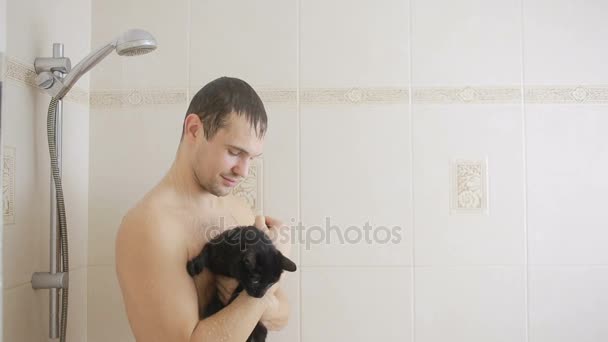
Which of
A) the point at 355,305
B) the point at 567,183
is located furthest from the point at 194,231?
the point at 567,183

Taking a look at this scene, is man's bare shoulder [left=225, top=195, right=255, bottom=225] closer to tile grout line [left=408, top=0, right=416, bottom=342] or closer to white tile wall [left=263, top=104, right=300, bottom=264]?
white tile wall [left=263, top=104, right=300, bottom=264]

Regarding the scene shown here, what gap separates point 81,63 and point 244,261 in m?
0.70

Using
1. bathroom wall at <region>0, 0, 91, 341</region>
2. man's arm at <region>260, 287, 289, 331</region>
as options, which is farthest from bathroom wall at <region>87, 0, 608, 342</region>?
man's arm at <region>260, 287, 289, 331</region>

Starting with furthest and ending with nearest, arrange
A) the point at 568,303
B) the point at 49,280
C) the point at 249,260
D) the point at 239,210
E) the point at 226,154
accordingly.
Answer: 1. the point at 568,303
2. the point at 239,210
3. the point at 49,280
4. the point at 226,154
5. the point at 249,260

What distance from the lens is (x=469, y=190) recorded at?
4.93ft

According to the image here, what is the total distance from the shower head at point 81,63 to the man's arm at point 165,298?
0.45 meters

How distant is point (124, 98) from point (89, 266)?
59cm

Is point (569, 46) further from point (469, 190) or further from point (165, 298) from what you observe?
point (165, 298)

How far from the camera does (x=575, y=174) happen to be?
1503 millimetres

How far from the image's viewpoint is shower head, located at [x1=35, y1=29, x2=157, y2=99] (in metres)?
1.13

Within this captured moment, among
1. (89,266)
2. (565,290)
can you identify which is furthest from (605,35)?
(89,266)

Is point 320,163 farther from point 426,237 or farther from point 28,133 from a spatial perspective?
point 28,133

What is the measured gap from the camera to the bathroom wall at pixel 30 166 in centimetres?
105

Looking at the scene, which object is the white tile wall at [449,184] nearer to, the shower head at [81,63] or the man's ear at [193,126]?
the man's ear at [193,126]
